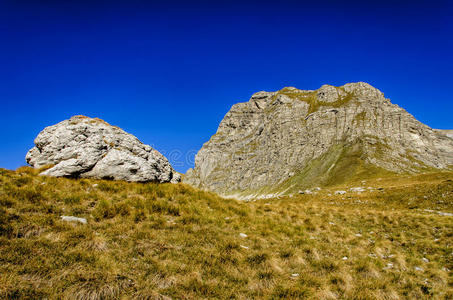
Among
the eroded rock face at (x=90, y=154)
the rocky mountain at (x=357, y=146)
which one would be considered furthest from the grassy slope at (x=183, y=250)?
the rocky mountain at (x=357, y=146)

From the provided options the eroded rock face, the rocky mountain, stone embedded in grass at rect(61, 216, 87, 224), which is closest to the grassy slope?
stone embedded in grass at rect(61, 216, 87, 224)

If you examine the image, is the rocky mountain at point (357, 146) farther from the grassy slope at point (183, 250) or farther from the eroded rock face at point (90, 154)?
the eroded rock face at point (90, 154)

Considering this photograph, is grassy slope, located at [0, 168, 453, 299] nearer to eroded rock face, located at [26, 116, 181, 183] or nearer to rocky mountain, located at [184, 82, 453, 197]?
eroded rock face, located at [26, 116, 181, 183]

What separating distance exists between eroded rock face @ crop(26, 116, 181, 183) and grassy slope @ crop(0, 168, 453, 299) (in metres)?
1.11

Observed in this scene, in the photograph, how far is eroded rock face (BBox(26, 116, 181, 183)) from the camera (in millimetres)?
14047

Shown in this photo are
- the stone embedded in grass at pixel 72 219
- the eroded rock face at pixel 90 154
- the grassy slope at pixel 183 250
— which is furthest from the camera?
the eroded rock face at pixel 90 154

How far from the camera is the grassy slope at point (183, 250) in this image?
5871 millimetres

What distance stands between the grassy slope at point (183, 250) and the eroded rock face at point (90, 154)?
1107 mm

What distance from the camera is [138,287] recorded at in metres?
5.74

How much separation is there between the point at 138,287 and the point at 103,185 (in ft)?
29.1

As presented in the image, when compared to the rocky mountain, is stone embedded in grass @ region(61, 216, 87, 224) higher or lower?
lower

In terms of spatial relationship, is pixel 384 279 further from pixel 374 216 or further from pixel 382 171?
pixel 382 171

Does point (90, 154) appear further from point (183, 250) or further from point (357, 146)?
point (357, 146)

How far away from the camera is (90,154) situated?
14.3 metres
